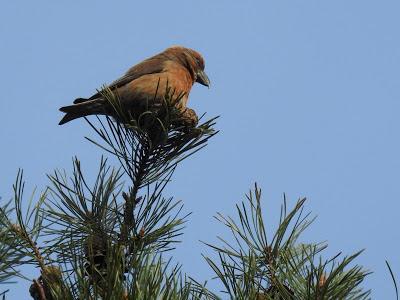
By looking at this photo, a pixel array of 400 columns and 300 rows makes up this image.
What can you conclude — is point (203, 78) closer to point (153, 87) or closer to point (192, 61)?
point (192, 61)

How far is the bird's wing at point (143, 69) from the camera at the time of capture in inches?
225

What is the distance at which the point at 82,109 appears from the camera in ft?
16.7

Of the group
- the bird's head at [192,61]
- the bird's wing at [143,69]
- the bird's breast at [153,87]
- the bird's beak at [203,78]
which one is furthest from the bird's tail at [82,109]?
the bird's beak at [203,78]

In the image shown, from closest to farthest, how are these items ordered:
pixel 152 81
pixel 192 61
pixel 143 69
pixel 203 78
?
1. pixel 152 81
2. pixel 143 69
3. pixel 192 61
4. pixel 203 78

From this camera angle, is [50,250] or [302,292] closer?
[302,292]

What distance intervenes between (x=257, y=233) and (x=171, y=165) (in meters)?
0.66

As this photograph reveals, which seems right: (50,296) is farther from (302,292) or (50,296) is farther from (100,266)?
(302,292)

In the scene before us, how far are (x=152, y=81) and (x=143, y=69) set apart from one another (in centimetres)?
62

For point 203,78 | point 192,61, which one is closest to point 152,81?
point 192,61

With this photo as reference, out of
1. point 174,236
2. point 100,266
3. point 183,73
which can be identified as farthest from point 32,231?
point 183,73

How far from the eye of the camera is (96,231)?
2.98m

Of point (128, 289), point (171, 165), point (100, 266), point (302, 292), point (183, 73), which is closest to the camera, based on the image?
point (128, 289)

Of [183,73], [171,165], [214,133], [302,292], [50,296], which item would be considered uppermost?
[183,73]

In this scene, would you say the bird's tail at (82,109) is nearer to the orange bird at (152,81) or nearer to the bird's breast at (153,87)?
the orange bird at (152,81)
